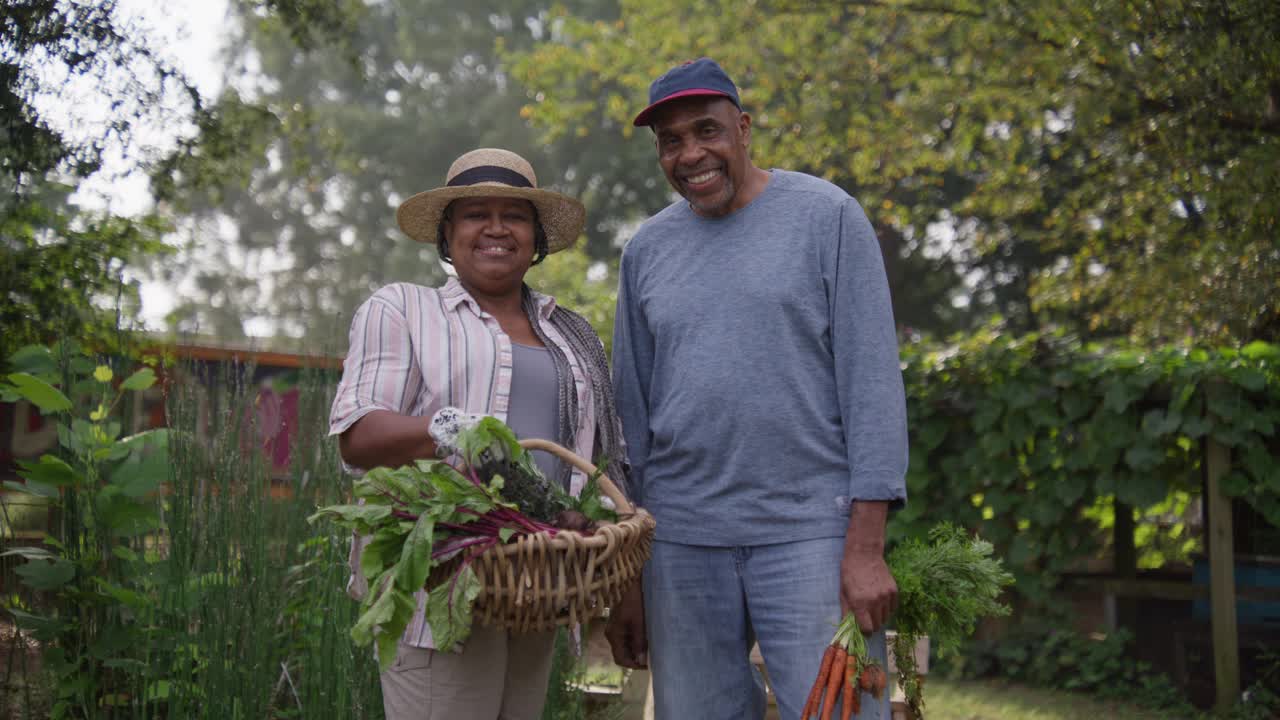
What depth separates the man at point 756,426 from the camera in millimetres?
2170

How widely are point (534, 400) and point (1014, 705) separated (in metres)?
4.13

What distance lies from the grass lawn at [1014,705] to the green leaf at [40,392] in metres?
3.82

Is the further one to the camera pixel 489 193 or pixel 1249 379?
pixel 1249 379

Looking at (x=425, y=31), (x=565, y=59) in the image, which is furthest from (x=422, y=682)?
(x=425, y=31)

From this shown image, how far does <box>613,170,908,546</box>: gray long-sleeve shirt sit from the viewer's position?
219 cm

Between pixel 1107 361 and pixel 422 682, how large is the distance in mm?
4463

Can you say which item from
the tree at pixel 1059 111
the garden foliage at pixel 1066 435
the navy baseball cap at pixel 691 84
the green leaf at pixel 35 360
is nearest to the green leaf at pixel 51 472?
the green leaf at pixel 35 360

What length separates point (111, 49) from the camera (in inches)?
153

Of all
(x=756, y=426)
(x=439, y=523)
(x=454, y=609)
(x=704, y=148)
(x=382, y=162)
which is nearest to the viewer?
(x=454, y=609)

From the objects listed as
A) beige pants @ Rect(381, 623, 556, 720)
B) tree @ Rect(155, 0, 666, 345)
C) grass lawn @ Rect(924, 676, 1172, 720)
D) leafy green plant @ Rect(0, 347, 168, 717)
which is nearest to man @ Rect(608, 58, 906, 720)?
beige pants @ Rect(381, 623, 556, 720)

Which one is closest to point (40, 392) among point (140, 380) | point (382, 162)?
point (140, 380)

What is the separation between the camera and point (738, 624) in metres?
2.28

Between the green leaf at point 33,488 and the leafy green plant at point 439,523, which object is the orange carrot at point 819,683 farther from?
the green leaf at point 33,488

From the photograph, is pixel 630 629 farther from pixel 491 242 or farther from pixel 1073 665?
pixel 1073 665
